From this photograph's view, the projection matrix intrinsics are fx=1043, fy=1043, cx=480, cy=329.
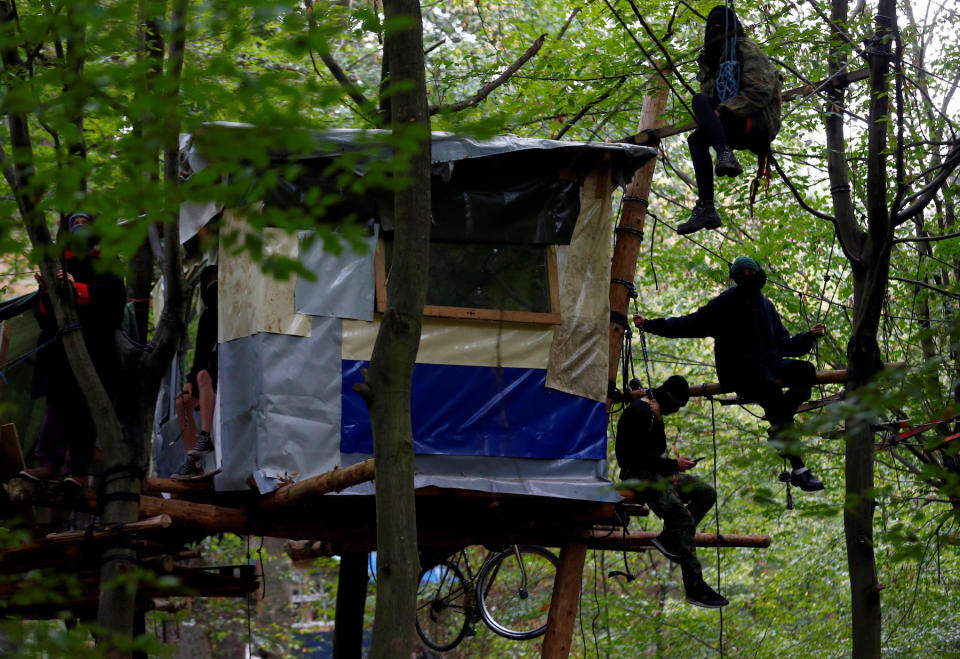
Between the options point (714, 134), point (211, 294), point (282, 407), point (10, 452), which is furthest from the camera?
point (211, 294)

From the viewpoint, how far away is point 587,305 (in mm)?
9656

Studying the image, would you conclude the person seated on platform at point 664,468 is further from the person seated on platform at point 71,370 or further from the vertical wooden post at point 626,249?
the person seated on platform at point 71,370

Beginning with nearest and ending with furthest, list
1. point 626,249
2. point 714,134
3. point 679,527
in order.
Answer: point 714,134 < point 679,527 < point 626,249

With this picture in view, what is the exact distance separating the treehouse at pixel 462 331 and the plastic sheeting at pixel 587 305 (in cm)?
1

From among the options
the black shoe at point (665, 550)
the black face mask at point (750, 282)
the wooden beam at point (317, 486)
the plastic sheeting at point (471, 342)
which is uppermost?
the black face mask at point (750, 282)

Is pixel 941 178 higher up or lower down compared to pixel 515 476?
higher up

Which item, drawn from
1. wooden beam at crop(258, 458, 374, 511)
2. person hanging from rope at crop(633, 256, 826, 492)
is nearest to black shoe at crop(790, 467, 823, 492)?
person hanging from rope at crop(633, 256, 826, 492)

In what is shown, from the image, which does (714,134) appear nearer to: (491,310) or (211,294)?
(491,310)

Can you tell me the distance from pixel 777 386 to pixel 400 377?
4337mm

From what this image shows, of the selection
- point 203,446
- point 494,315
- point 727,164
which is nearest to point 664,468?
point 494,315

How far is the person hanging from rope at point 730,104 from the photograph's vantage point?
28.3 ft

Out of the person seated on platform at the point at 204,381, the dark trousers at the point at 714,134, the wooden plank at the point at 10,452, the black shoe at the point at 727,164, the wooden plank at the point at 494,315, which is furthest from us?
the person seated on platform at the point at 204,381

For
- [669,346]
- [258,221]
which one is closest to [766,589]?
[669,346]

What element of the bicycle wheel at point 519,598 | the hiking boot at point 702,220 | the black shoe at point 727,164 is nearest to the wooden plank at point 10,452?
the hiking boot at point 702,220
